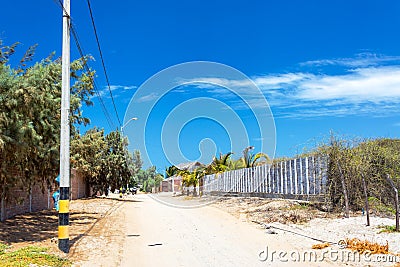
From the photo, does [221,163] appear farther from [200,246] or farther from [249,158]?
[200,246]

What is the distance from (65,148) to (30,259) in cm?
308

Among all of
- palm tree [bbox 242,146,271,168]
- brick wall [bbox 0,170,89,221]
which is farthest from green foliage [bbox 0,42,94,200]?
palm tree [bbox 242,146,271,168]

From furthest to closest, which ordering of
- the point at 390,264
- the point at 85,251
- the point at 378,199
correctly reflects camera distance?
the point at 378,199, the point at 85,251, the point at 390,264

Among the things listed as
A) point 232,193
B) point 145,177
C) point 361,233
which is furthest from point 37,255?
point 145,177

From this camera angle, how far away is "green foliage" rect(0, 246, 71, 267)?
8484mm

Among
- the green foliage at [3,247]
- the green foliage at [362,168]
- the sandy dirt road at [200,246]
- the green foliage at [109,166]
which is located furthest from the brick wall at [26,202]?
the green foliage at [109,166]

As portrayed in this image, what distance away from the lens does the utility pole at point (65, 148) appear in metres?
10.5

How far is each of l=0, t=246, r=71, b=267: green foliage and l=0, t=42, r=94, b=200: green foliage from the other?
275cm

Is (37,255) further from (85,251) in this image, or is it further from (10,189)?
(10,189)

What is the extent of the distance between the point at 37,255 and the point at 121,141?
3293cm

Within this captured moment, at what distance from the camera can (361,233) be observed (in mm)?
12047

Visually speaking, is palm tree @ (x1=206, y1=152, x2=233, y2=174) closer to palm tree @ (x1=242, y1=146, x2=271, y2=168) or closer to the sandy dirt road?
palm tree @ (x1=242, y1=146, x2=271, y2=168)

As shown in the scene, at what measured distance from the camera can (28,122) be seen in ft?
38.8

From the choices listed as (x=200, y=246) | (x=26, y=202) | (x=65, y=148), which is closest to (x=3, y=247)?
(x=65, y=148)
